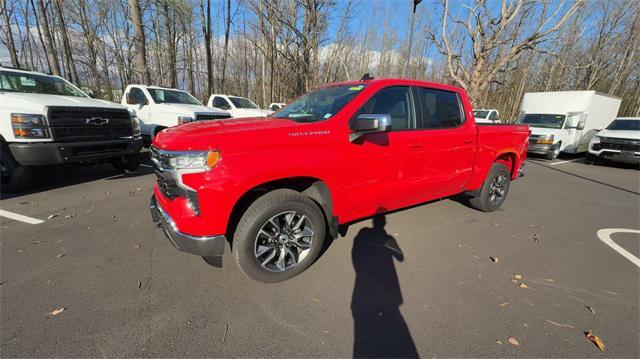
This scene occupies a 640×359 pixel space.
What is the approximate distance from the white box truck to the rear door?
980cm

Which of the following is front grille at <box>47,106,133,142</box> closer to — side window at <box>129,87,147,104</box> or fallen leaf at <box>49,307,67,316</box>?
fallen leaf at <box>49,307,67,316</box>

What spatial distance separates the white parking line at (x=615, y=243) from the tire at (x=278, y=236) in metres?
3.85

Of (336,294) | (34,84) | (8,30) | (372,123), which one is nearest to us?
(372,123)

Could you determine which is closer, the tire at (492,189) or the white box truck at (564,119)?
the tire at (492,189)

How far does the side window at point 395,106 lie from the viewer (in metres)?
3.06

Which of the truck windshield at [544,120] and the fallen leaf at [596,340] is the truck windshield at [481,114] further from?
the fallen leaf at [596,340]

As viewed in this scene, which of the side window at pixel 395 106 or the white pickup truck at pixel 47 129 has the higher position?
the side window at pixel 395 106

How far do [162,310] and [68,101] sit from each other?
501 cm

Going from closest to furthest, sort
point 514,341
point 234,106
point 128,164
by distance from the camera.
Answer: point 514,341 < point 128,164 < point 234,106

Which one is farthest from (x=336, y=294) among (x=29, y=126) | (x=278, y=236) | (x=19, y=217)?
(x=29, y=126)

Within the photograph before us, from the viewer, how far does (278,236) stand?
2684 millimetres

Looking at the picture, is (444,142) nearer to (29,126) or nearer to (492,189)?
(492,189)

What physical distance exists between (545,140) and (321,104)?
39.0 feet

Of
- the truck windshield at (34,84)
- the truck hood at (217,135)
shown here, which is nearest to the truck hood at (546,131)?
the truck hood at (217,135)
